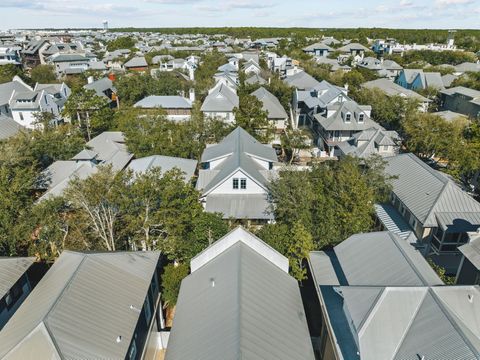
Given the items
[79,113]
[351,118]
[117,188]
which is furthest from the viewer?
[79,113]

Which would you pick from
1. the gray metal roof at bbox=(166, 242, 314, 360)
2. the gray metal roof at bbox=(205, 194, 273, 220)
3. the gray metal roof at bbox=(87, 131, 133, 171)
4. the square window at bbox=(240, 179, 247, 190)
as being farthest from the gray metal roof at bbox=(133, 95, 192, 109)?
the gray metal roof at bbox=(166, 242, 314, 360)

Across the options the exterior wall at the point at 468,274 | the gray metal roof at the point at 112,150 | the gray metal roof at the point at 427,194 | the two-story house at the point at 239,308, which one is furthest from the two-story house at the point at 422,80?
the two-story house at the point at 239,308

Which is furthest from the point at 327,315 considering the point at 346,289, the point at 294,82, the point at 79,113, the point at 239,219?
the point at 294,82

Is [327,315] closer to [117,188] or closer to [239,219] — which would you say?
[239,219]

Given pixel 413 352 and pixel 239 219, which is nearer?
pixel 413 352

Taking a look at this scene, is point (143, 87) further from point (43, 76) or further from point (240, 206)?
point (240, 206)

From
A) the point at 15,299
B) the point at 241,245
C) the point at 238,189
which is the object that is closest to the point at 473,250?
the point at 241,245

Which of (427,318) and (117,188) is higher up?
(117,188)
